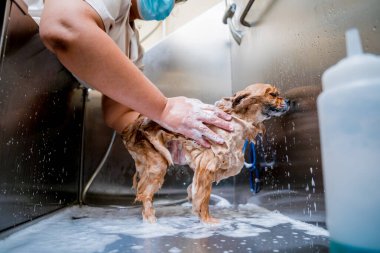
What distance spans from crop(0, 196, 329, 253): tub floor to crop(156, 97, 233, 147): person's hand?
28 centimetres

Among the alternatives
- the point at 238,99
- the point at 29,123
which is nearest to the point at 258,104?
the point at 238,99

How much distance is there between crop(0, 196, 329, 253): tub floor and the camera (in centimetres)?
59

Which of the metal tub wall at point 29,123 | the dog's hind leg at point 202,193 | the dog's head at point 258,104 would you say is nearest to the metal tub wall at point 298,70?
the dog's head at point 258,104

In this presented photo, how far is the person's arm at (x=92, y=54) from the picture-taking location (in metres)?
0.69

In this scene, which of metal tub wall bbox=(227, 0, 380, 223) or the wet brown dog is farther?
the wet brown dog

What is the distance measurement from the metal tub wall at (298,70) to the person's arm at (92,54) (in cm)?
46

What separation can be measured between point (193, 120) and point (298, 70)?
15.4 inches

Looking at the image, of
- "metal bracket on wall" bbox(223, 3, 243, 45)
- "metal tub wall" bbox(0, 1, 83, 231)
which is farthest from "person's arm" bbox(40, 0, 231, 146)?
"metal bracket on wall" bbox(223, 3, 243, 45)

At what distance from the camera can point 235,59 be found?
163 centimetres

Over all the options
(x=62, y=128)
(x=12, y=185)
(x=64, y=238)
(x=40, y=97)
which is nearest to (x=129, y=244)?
(x=64, y=238)

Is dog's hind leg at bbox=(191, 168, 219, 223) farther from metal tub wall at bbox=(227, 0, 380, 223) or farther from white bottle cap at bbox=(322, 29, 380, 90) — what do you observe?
white bottle cap at bbox=(322, 29, 380, 90)

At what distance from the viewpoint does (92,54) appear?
695mm

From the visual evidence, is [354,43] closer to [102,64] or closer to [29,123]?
[102,64]

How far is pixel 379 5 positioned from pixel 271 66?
1.95 feet
